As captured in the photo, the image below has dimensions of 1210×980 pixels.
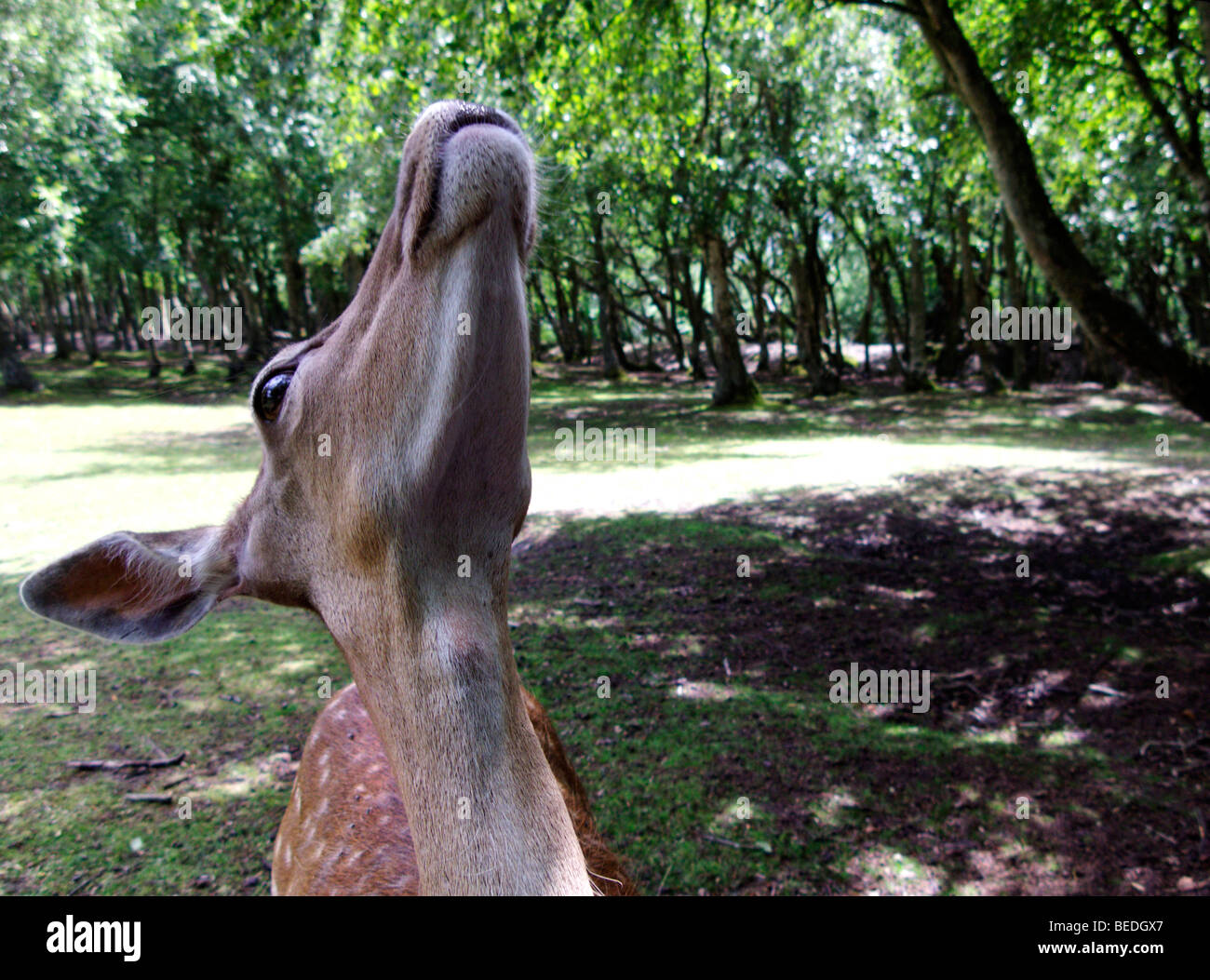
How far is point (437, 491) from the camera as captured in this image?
1.63 m

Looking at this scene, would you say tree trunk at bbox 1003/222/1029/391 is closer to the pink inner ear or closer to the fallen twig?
the fallen twig

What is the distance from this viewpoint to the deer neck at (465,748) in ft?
4.70

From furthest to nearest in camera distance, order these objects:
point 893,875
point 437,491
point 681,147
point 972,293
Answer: point 972,293 < point 681,147 < point 893,875 < point 437,491

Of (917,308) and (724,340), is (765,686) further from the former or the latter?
(917,308)

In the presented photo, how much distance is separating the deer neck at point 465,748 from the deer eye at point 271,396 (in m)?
0.53

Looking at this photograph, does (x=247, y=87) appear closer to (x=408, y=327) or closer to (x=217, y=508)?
(x=217, y=508)

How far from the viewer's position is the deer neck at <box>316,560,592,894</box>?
1.43m

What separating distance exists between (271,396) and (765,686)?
4.73 metres

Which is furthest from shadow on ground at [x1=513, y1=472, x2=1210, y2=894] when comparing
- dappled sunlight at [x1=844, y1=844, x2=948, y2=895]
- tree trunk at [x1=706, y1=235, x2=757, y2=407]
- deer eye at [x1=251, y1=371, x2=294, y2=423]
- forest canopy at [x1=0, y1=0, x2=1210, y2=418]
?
tree trunk at [x1=706, y1=235, x2=757, y2=407]

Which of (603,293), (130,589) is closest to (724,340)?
(603,293)

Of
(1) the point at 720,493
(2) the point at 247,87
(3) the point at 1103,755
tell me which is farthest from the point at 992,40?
(2) the point at 247,87

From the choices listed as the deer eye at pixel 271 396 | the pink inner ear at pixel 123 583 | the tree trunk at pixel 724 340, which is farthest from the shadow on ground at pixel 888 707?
the tree trunk at pixel 724 340

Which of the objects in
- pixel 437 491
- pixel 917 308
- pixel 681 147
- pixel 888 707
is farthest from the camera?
pixel 917 308
